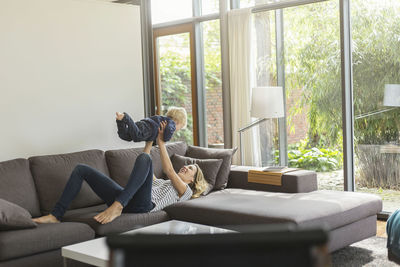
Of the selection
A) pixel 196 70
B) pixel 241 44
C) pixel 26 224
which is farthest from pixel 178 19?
pixel 26 224

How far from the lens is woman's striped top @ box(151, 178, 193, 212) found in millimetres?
4246

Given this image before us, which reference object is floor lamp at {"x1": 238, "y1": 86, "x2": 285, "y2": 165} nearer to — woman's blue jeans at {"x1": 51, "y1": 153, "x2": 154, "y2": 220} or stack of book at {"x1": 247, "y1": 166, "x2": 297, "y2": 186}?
stack of book at {"x1": 247, "y1": 166, "x2": 297, "y2": 186}

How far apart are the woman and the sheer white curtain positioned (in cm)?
189

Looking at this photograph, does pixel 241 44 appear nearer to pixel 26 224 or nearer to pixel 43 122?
pixel 43 122

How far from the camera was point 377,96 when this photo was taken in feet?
16.5

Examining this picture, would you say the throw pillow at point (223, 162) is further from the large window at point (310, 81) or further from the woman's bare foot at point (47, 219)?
the woman's bare foot at point (47, 219)

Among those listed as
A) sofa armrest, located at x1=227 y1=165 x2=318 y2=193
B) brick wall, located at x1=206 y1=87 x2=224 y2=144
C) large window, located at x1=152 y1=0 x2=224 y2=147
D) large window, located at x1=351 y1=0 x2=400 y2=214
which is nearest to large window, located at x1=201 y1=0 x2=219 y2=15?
large window, located at x1=152 y1=0 x2=224 y2=147

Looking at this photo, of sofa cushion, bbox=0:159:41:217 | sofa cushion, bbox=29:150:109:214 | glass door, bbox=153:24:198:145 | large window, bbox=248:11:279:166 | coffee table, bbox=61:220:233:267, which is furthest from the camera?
glass door, bbox=153:24:198:145

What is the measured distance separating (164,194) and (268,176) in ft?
3.14

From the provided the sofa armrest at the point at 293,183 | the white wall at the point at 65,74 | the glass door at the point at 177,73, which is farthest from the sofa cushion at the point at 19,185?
the glass door at the point at 177,73

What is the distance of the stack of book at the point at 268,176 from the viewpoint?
4625 millimetres

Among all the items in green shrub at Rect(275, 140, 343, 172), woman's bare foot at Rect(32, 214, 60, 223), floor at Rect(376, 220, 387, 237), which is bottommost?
floor at Rect(376, 220, 387, 237)

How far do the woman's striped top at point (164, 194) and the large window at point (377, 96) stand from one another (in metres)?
1.84

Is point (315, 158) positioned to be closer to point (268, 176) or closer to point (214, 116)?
point (268, 176)
